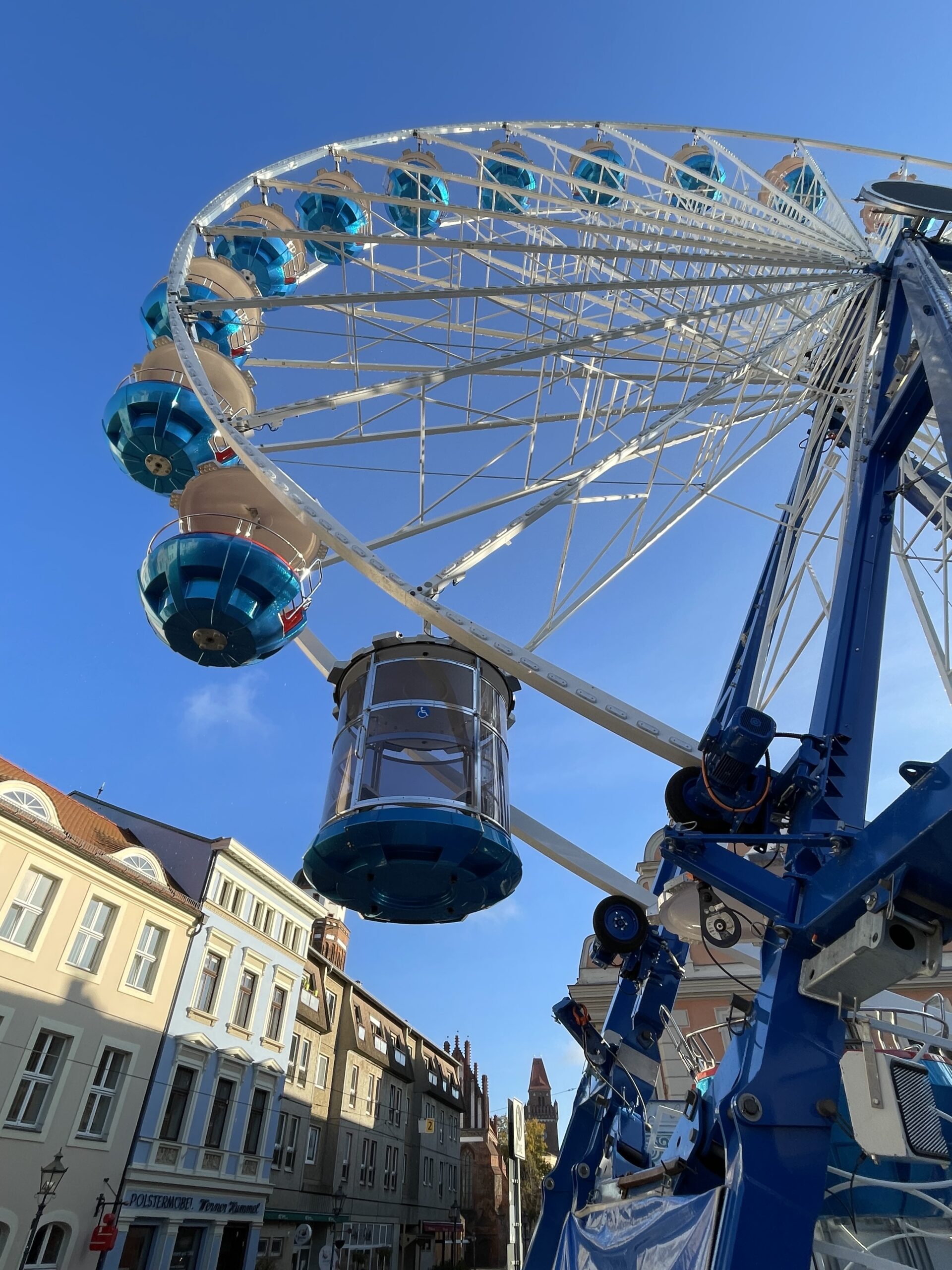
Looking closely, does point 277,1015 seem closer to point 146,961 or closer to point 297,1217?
point 297,1217

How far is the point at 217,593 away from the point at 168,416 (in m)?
3.54

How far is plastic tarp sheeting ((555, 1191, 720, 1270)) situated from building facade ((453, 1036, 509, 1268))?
44732 mm

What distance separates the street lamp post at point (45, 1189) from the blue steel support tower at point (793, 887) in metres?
14.1

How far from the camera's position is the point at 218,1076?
2206 cm

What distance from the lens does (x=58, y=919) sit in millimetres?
18219

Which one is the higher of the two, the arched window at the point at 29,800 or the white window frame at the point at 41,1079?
the arched window at the point at 29,800

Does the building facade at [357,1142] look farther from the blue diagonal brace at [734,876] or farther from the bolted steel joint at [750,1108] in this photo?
the bolted steel joint at [750,1108]

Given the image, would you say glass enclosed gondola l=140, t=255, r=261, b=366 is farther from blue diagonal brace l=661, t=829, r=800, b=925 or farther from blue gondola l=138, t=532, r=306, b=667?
blue diagonal brace l=661, t=829, r=800, b=925

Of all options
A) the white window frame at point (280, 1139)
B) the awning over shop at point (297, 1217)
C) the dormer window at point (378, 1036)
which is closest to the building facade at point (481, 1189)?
Result: the dormer window at point (378, 1036)

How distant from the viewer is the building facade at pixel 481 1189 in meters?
45.7

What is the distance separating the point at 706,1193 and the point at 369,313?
42.7 feet

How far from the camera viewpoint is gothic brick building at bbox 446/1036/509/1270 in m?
45.8

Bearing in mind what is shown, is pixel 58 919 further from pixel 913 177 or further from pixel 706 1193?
pixel 913 177

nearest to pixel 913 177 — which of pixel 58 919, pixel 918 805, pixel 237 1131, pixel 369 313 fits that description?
pixel 369 313
